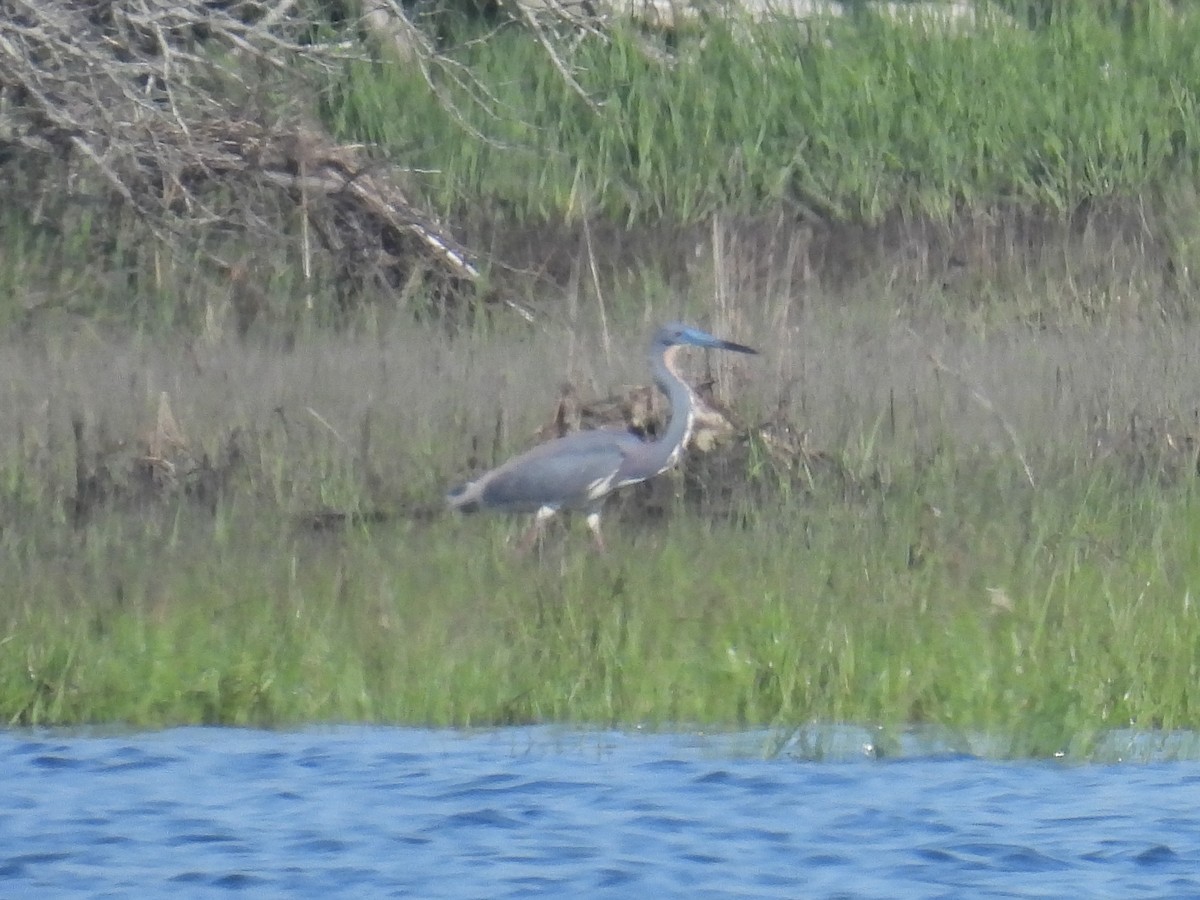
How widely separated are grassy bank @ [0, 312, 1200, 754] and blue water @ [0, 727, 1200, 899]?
0.87ft

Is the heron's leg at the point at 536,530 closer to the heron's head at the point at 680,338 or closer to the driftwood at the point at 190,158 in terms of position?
the heron's head at the point at 680,338

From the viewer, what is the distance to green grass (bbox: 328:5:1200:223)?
1232 cm

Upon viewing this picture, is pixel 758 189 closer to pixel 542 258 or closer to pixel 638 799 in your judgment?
pixel 542 258

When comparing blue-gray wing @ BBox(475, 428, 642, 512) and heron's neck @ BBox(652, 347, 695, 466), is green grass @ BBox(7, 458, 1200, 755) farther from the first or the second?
heron's neck @ BBox(652, 347, 695, 466)

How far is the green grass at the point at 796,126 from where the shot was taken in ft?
40.4

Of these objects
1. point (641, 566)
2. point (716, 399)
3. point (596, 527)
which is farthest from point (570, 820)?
point (716, 399)

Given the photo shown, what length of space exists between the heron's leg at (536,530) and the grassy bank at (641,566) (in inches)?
4.1

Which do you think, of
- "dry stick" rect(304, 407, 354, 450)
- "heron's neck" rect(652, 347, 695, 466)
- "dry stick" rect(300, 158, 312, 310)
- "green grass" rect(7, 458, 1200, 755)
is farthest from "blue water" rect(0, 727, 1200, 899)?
"dry stick" rect(300, 158, 312, 310)

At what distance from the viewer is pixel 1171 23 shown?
44.8ft

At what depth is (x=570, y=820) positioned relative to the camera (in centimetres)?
484

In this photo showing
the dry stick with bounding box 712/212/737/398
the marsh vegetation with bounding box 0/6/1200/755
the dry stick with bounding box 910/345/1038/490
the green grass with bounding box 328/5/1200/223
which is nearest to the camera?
the marsh vegetation with bounding box 0/6/1200/755

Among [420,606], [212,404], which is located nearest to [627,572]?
A: [420,606]

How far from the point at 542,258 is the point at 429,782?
277 inches

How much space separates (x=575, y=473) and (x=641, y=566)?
1.89 feet
